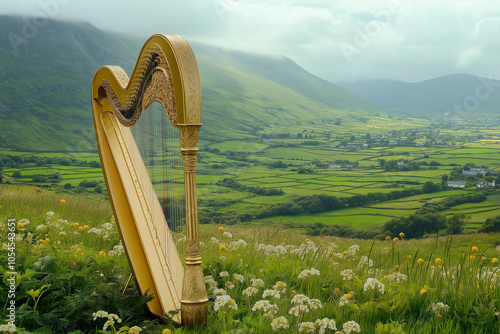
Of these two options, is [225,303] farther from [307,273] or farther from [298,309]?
[307,273]

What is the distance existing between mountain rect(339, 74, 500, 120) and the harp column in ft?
243

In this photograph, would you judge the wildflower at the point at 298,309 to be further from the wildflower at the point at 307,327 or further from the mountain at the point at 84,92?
the mountain at the point at 84,92

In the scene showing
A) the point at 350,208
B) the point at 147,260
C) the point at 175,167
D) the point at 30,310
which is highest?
the point at 175,167

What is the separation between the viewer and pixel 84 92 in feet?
229

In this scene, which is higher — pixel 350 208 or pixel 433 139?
pixel 433 139

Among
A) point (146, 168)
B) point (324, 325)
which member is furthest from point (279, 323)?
point (146, 168)

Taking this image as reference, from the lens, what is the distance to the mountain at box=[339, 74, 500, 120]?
247 ft

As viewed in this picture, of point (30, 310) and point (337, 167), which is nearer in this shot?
point (30, 310)

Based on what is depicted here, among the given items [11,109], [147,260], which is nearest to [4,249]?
[147,260]

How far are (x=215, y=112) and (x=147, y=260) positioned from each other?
5729cm

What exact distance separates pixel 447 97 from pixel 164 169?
85.2m

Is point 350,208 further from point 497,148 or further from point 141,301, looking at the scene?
point 141,301

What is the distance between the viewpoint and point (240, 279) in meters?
3.33

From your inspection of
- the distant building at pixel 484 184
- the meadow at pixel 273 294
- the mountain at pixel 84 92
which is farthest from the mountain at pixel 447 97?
the meadow at pixel 273 294
